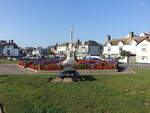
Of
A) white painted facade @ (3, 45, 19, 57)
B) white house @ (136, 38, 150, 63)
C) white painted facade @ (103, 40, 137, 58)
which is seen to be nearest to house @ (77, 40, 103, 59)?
white painted facade @ (103, 40, 137, 58)

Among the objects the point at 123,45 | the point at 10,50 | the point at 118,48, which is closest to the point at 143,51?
the point at 123,45

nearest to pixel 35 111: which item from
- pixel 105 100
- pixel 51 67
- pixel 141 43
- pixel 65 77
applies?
pixel 105 100

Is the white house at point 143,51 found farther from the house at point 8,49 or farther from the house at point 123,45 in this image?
the house at point 8,49

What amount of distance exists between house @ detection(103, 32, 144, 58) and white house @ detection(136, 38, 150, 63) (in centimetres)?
505

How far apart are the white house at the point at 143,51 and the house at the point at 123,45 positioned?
5.05 m

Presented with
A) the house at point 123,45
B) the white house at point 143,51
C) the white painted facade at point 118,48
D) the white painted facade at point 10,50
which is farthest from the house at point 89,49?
the white painted facade at point 10,50

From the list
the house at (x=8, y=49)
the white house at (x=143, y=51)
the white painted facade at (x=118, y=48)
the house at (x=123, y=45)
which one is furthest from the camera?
the house at (x=8, y=49)

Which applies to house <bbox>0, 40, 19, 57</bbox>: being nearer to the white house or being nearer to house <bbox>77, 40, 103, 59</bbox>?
house <bbox>77, 40, 103, 59</bbox>

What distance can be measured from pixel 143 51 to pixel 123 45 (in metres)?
12.6

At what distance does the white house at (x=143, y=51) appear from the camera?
173ft

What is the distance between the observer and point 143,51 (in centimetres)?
5394

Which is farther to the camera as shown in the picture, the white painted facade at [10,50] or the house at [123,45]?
the white painted facade at [10,50]

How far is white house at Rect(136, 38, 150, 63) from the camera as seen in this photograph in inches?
2071

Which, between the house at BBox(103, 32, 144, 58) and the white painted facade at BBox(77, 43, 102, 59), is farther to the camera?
the white painted facade at BBox(77, 43, 102, 59)
